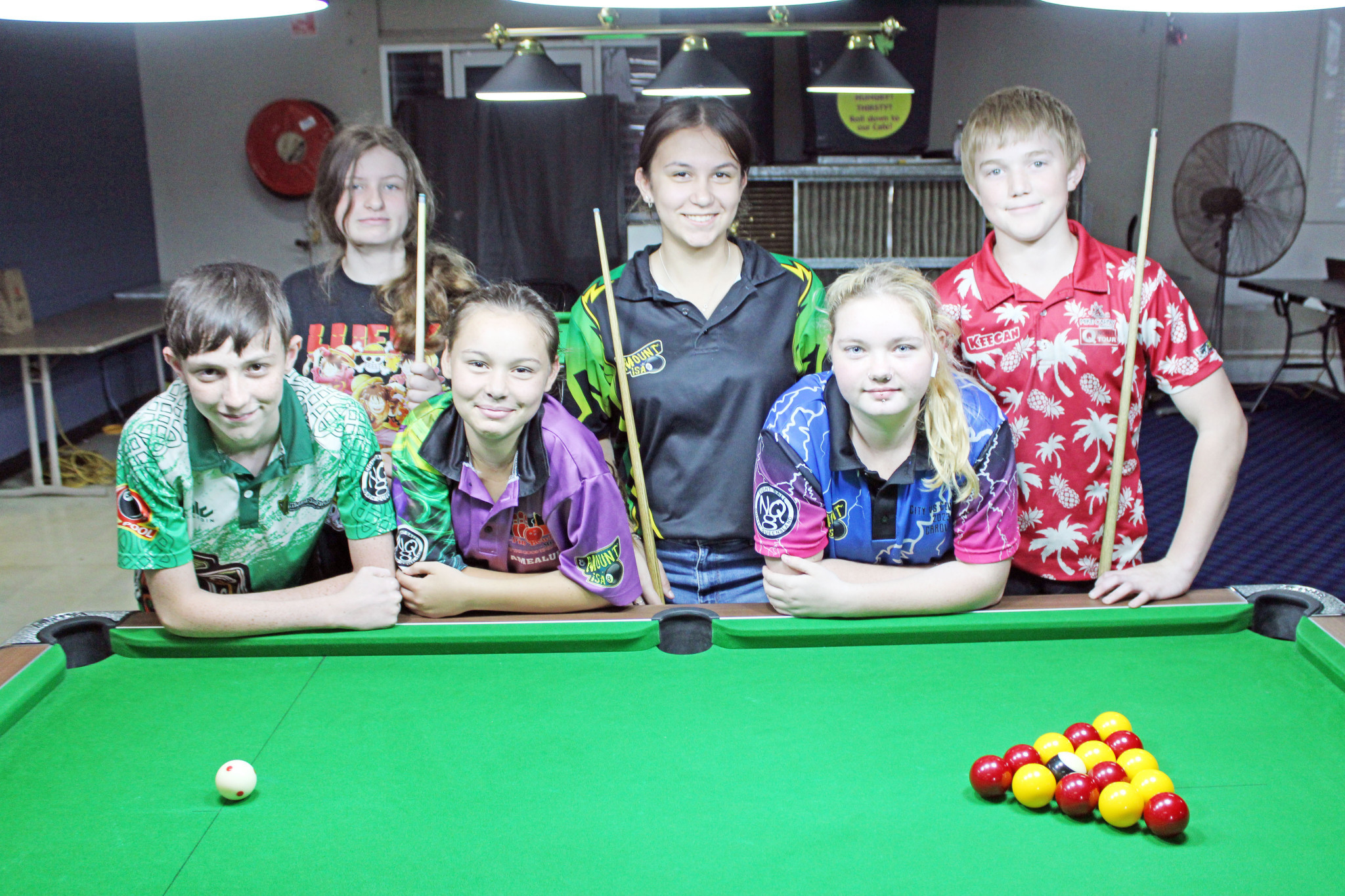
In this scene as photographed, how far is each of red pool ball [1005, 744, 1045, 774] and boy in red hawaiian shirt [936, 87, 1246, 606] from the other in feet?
2.32

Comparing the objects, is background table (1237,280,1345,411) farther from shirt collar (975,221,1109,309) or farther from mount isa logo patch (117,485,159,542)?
mount isa logo patch (117,485,159,542)

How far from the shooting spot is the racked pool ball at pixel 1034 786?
126cm

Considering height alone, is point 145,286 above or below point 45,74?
below

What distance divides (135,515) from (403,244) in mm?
901

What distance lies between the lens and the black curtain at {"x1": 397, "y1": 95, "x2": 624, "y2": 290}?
20.0 feet

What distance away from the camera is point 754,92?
20.1 feet

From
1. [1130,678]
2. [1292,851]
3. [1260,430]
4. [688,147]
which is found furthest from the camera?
[1260,430]

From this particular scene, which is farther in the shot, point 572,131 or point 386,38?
point 386,38

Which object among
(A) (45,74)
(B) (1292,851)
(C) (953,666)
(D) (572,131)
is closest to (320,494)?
(C) (953,666)

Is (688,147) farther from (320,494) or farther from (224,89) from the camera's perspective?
(224,89)

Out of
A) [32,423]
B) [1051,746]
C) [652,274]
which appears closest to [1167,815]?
[1051,746]

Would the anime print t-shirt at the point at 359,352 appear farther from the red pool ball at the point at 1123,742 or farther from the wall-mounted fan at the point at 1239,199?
the wall-mounted fan at the point at 1239,199

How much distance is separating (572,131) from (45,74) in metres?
2.99

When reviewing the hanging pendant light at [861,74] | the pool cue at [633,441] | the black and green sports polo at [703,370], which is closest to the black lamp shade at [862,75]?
the hanging pendant light at [861,74]
